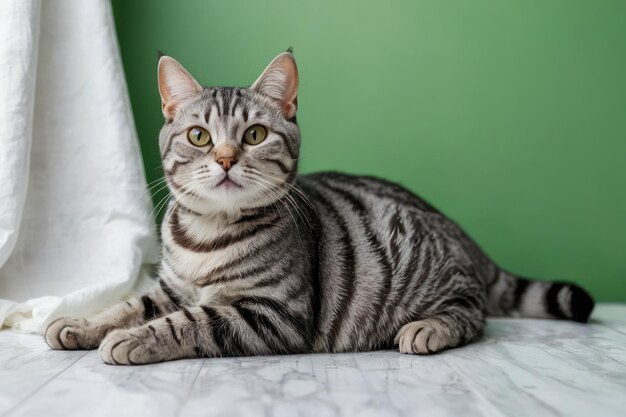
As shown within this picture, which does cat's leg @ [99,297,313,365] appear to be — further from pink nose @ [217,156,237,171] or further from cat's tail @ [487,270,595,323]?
cat's tail @ [487,270,595,323]

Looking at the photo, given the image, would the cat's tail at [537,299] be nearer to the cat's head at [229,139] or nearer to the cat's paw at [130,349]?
the cat's head at [229,139]

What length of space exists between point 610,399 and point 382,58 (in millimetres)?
1481

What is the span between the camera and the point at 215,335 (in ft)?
4.98

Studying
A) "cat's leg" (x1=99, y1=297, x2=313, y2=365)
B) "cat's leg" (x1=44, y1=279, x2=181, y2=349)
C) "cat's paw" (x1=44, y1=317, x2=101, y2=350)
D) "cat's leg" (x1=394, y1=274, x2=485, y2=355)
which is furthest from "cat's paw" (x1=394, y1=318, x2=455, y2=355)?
"cat's paw" (x1=44, y1=317, x2=101, y2=350)

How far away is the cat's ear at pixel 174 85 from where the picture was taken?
1671mm

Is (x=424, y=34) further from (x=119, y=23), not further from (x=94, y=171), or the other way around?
(x=94, y=171)

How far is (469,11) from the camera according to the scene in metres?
2.40

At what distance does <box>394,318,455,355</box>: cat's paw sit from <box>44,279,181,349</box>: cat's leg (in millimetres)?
614

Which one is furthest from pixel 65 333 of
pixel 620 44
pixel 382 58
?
pixel 620 44

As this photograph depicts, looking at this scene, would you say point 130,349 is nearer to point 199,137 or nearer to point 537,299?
point 199,137

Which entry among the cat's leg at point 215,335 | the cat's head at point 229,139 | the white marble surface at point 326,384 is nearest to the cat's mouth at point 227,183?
the cat's head at point 229,139

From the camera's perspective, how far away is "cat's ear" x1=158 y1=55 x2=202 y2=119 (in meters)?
1.67

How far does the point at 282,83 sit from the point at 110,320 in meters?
0.77

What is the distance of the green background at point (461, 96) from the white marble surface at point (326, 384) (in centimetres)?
83
